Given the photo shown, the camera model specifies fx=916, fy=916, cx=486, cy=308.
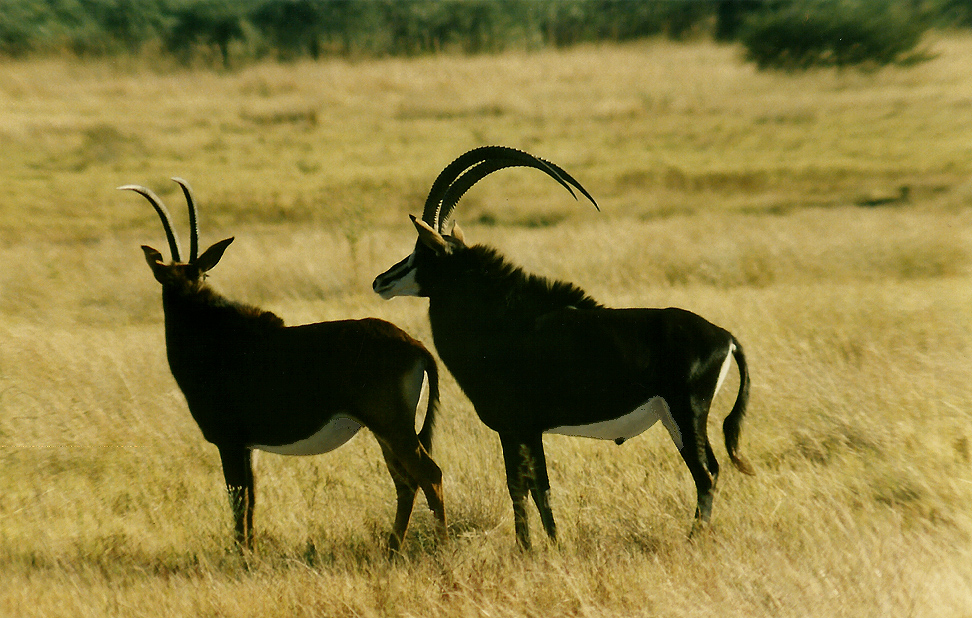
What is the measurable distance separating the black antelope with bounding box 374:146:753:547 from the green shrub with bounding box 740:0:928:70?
14.1 metres

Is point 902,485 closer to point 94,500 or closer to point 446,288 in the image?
point 446,288

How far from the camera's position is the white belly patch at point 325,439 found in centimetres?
556

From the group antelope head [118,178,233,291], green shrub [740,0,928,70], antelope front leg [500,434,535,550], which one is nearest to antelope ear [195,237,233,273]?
antelope head [118,178,233,291]

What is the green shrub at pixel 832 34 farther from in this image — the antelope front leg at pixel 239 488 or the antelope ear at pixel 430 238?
the antelope front leg at pixel 239 488

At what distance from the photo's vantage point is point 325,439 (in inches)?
221

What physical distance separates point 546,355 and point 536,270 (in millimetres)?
9610

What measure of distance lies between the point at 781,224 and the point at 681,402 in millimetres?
14321

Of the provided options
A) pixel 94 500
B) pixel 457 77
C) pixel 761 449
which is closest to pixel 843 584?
pixel 761 449

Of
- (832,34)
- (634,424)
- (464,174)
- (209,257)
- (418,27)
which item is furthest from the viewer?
(418,27)

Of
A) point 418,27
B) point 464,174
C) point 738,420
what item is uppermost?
point 418,27

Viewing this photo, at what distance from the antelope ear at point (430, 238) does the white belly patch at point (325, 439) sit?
1160 millimetres

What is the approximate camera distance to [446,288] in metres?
5.84

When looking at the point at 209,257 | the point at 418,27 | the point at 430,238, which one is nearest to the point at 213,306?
the point at 209,257

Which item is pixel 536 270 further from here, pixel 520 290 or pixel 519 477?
pixel 519 477
